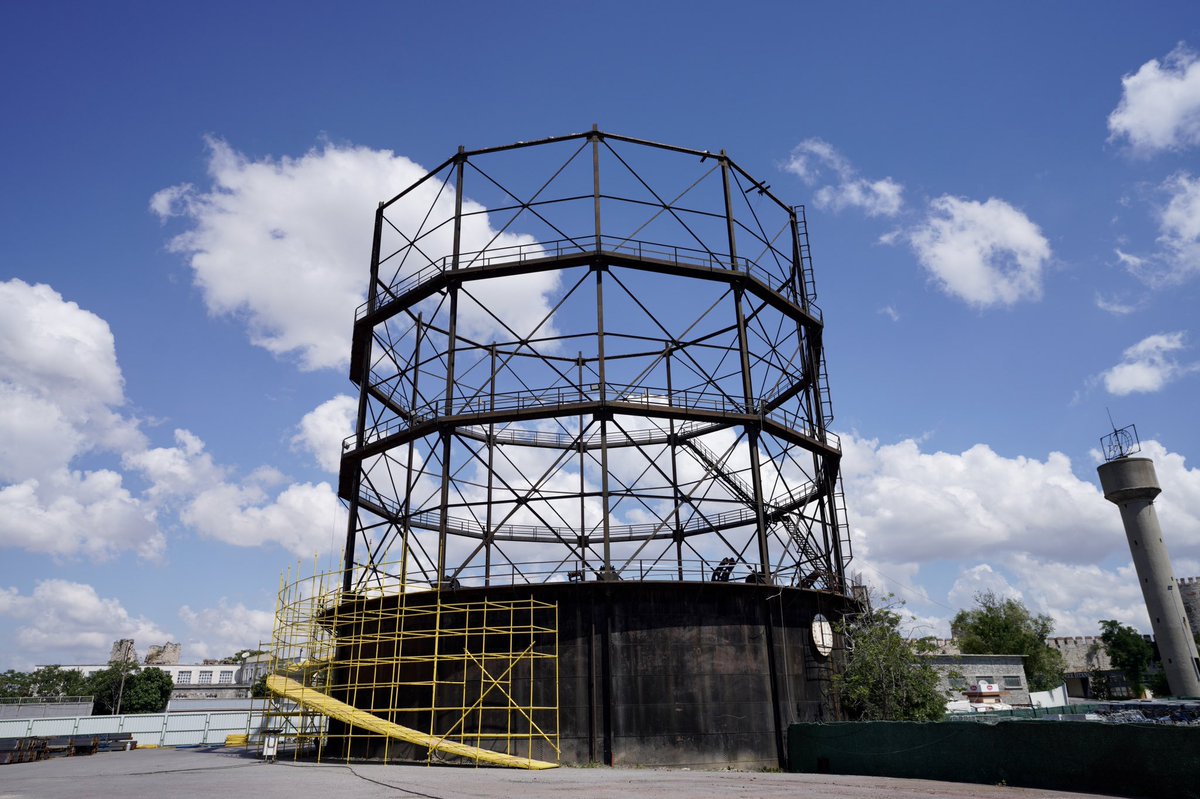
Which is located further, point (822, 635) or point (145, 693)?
point (145, 693)

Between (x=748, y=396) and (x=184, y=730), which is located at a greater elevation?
(x=748, y=396)

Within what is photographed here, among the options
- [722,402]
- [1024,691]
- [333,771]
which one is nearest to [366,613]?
[333,771]

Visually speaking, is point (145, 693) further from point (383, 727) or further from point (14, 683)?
point (383, 727)

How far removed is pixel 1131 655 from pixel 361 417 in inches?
2711

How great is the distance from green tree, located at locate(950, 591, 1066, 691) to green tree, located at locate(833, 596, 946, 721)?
43.1m

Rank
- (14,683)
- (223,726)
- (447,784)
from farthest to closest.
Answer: (14,683)
(223,726)
(447,784)

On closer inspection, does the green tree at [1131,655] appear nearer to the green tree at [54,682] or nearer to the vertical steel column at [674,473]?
the vertical steel column at [674,473]

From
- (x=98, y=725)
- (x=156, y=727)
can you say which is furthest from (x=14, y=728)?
(x=156, y=727)

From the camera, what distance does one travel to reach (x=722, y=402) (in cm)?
2706

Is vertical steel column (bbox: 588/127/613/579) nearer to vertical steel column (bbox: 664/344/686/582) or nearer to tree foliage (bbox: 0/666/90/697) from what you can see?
vertical steel column (bbox: 664/344/686/582)

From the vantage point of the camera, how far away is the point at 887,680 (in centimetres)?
2512

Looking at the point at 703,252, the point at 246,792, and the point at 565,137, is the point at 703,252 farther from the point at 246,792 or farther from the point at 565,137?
the point at 246,792

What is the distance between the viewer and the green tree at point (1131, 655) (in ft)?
219

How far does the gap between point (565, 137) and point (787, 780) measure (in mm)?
21874
